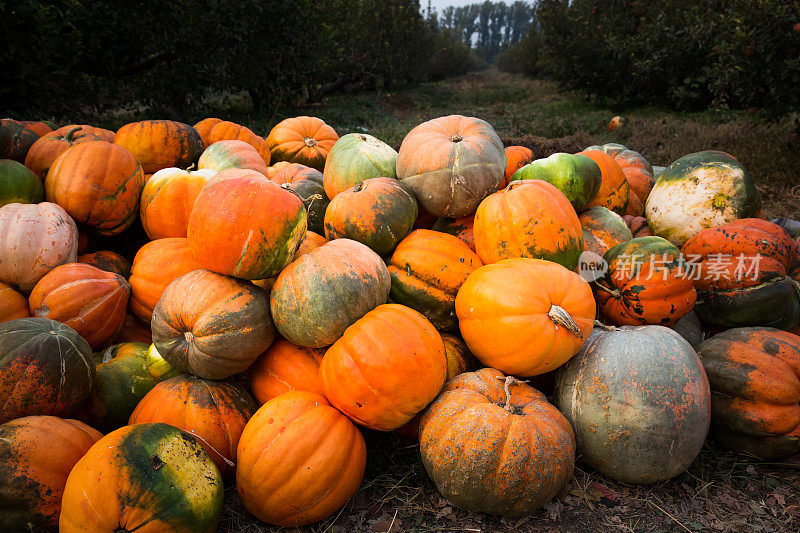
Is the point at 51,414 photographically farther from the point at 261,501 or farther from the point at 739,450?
the point at 739,450

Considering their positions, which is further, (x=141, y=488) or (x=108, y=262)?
(x=108, y=262)

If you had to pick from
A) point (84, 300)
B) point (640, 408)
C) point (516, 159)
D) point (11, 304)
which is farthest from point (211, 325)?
point (516, 159)

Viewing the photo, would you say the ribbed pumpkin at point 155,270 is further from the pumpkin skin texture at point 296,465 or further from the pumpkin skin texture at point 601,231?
the pumpkin skin texture at point 601,231

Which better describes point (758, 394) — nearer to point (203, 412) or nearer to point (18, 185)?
point (203, 412)

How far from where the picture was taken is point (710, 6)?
1290cm

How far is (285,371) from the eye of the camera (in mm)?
2404

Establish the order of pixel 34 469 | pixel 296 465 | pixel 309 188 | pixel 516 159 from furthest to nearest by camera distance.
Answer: pixel 516 159 → pixel 309 188 → pixel 296 465 → pixel 34 469

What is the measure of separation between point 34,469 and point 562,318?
7.37 feet

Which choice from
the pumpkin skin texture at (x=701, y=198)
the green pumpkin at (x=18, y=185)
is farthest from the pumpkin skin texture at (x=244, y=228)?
the pumpkin skin texture at (x=701, y=198)

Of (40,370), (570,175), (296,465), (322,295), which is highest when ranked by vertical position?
(570,175)

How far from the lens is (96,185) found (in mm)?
2955

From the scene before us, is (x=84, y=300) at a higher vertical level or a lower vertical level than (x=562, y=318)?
lower

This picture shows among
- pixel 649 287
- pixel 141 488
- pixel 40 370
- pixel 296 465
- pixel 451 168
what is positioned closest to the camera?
pixel 141 488

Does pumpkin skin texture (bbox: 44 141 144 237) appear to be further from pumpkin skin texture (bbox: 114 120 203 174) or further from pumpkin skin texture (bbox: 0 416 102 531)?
pumpkin skin texture (bbox: 0 416 102 531)
